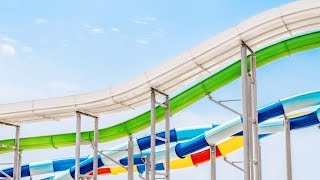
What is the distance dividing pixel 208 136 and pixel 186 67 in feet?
12.4

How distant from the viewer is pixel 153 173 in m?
13.5

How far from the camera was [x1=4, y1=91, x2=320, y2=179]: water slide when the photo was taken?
574 inches

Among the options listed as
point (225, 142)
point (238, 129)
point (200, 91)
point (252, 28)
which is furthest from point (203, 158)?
point (252, 28)

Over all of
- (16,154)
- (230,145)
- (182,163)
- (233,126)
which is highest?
(233,126)

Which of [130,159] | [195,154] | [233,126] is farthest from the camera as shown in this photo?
[195,154]

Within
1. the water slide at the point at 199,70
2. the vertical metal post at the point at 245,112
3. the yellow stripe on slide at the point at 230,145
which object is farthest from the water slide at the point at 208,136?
the vertical metal post at the point at 245,112

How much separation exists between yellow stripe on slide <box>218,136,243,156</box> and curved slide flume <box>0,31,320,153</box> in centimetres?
271

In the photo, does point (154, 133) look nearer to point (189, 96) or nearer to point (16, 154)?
point (189, 96)

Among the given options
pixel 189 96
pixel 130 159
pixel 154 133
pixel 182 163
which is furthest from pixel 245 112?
pixel 182 163

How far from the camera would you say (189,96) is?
14617 mm

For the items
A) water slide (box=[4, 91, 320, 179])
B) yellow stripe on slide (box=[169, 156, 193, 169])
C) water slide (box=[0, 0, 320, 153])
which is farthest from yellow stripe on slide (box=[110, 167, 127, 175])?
water slide (box=[0, 0, 320, 153])

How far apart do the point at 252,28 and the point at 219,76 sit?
254cm

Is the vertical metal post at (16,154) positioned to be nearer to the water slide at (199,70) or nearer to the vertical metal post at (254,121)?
the water slide at (199,70)

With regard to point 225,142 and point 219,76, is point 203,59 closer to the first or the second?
point 219,76
